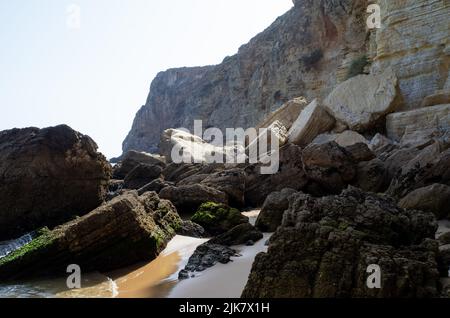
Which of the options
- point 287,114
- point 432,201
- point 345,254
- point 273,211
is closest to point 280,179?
point 273,211

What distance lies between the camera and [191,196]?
1330 cm

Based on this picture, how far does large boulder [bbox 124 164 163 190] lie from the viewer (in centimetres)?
1911

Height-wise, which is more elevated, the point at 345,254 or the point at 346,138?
the point at 346,138

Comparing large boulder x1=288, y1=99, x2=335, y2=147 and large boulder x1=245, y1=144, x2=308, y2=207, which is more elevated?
large boulder x1=288, y1=99, x2=335, y2=147

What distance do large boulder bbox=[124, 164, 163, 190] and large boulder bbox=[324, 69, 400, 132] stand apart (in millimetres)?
7883

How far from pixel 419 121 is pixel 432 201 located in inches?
345

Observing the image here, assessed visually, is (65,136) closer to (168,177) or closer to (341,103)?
(168,177)

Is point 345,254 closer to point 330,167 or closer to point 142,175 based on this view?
point 330,167

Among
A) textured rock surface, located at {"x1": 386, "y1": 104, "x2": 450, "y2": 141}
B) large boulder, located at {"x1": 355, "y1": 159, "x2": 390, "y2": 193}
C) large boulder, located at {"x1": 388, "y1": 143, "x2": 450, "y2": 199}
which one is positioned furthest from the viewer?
textured rock surface, located at {"x1": 386, "y1": 104, "x2": 450, "y2": 141}

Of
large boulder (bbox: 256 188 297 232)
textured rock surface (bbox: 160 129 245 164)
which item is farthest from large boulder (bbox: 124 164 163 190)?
large boulder (bbox: 256 188 297 232)

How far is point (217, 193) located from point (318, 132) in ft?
24.0

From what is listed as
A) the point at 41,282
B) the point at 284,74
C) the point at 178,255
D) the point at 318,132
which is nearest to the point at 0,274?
the point at 41,282

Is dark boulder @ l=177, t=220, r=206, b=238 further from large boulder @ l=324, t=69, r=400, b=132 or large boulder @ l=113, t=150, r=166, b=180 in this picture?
large boulder @ l=113, t=150, r=166, b=180

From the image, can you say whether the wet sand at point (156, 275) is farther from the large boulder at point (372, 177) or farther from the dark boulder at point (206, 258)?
the large boulder at point (372, 177)
